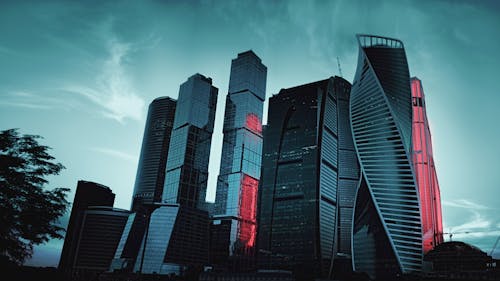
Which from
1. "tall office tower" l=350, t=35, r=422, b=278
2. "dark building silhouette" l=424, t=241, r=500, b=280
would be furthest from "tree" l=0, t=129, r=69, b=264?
"dark building silhouette" l=424, t=241, r=500, b=280

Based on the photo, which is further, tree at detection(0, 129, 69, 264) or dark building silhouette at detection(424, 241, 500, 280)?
dark building silhouette at detection(424, 241, 500, 280)

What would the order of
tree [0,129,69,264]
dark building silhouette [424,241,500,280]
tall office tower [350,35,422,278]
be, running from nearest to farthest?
tree [0,129,69,264], tall office tower [350,35,422,278], dark building silhouette [424,241,500,280]

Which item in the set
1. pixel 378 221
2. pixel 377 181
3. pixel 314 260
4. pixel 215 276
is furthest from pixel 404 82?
pixel 215 276

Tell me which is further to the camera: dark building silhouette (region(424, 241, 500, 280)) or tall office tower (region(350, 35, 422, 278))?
dark building silhouette (region(424, 241, 500, 280))

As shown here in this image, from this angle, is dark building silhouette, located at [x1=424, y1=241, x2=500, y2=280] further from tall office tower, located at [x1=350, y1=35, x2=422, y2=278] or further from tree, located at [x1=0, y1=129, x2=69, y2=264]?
tree, located at [x1=0, y1=129, x2=69, y2=264]

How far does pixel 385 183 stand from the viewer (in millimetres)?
153625

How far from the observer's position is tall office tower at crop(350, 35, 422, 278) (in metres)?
152

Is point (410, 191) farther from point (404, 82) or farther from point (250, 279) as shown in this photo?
point (250, 279)

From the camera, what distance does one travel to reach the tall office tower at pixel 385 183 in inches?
5979

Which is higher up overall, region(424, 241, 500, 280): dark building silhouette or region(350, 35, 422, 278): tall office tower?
region(350, 35, 422, 278): tall office tower

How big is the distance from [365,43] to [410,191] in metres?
77.4

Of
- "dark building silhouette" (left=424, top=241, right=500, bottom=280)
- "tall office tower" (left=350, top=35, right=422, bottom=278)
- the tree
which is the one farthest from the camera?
"dark building silhouette" (left=424, top=241, right=500, bottom=280)

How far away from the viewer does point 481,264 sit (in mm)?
157125

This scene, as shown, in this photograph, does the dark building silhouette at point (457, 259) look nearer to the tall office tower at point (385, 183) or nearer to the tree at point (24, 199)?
the tall office tower at point (385, 183)
